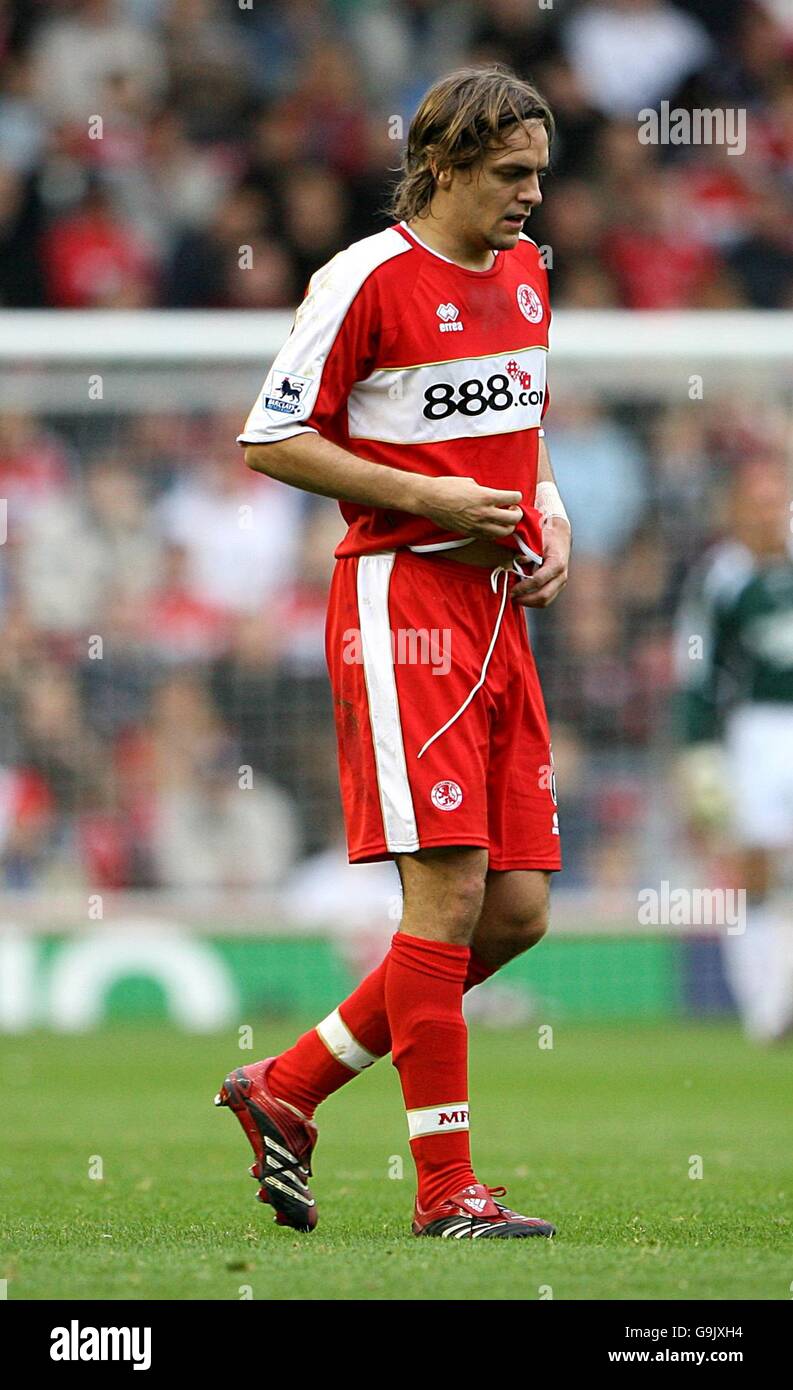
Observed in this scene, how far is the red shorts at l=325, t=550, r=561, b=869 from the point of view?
15.0 ft

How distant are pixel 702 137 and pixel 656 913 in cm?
581

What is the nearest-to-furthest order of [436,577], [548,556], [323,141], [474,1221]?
[474,1221]
[436,577]
[548,556]
[323,141]

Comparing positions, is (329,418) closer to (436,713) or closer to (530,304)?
(530,304)

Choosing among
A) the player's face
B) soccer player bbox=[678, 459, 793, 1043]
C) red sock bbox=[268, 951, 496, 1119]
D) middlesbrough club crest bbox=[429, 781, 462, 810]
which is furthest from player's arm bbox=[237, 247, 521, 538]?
soccer player bbox=[678, 459, 793, 1043]

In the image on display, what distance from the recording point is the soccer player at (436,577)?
15.0 feet

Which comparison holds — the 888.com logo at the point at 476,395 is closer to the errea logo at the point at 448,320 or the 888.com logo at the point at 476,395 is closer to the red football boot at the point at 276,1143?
the errea logo at the point at 448,320

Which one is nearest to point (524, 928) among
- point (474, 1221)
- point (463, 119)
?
point (474, 1221)

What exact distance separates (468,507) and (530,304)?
1.96 ft

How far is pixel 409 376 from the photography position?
4672mm

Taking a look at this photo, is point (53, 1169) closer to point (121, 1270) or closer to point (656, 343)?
point (121, 1270)

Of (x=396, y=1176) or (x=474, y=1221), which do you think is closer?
(x=474, y=1221)

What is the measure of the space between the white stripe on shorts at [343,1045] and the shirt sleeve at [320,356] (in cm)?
129

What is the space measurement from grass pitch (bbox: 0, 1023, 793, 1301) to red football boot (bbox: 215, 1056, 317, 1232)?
7 cm

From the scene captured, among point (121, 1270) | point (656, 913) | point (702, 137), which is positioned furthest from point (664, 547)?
point (121, 1270)
